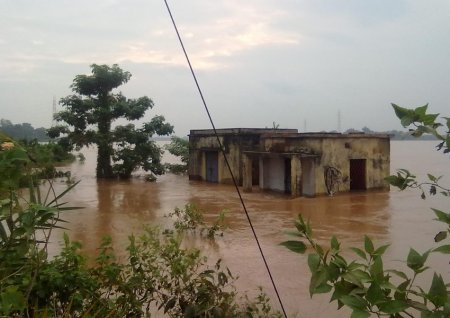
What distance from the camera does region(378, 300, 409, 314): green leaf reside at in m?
1.24

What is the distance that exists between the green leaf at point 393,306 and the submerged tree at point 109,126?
22.5 meters

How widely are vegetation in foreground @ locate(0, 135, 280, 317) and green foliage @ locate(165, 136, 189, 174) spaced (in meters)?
26.3

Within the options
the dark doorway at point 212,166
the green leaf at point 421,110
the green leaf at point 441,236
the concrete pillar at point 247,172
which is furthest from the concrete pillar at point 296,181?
the green leaf at point 421,110

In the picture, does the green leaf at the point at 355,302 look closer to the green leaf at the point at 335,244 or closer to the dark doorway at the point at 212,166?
the green leaf at the point at 335,244

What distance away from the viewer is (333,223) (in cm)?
1203

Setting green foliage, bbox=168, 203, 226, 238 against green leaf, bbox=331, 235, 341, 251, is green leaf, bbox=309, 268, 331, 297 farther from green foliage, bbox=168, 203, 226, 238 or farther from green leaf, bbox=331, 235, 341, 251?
green foliage, bbox=168, 203, 226, 238

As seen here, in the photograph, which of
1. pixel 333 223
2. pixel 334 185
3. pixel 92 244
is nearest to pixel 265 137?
pixel 334 185

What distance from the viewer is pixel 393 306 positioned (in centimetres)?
125

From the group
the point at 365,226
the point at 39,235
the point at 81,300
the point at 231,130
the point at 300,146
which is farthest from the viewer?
the point at 231,130

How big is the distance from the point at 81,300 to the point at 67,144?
20771mm

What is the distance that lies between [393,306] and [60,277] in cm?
250

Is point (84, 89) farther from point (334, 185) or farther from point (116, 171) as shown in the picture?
point (334, 185)

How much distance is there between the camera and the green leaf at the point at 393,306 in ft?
4.05

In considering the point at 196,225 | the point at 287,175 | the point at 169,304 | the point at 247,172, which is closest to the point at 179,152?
the point at 247,172
